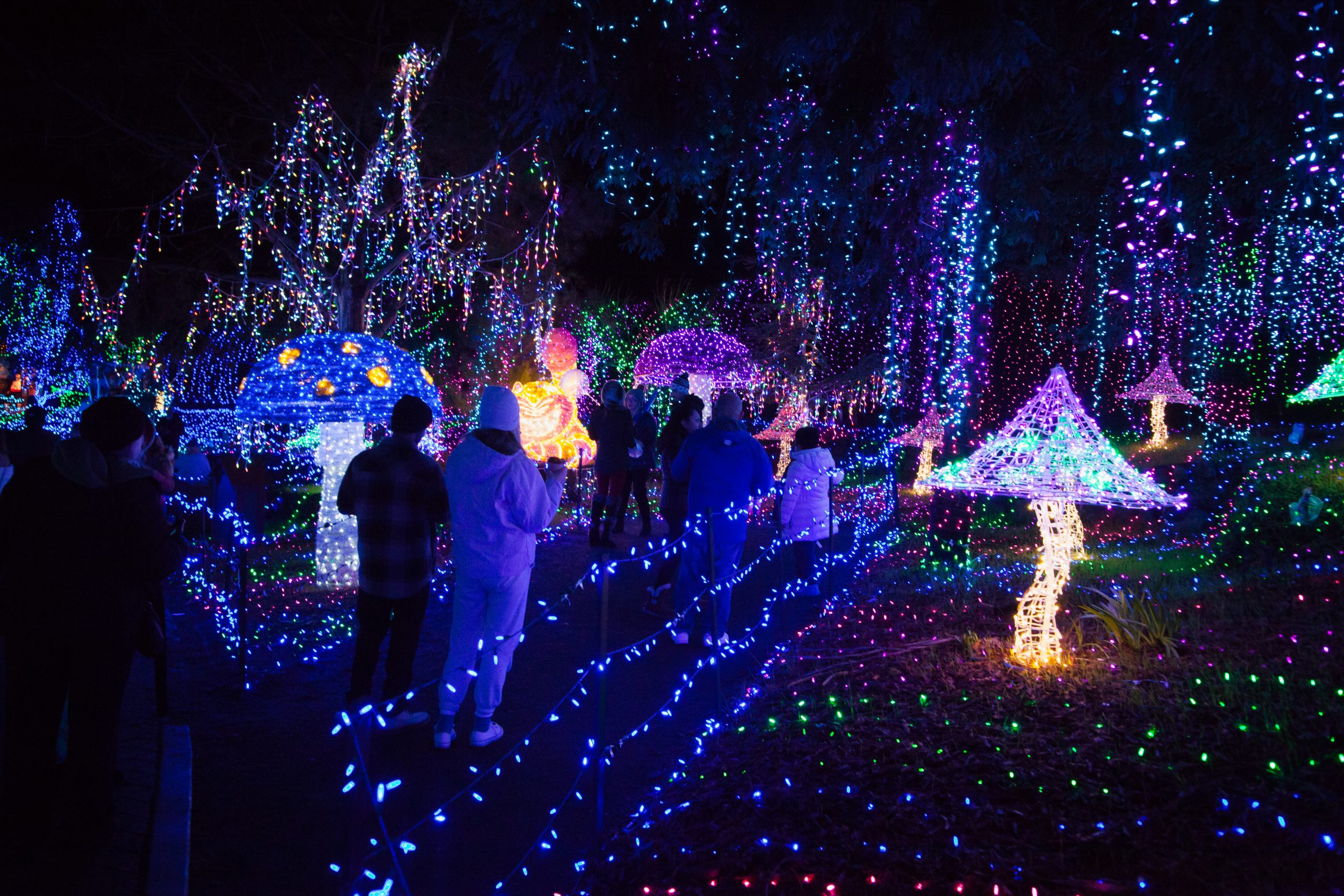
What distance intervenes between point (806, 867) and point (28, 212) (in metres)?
19.3

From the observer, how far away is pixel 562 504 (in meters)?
13.6

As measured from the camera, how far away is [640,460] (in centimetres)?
1039

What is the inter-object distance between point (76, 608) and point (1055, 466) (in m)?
5.03

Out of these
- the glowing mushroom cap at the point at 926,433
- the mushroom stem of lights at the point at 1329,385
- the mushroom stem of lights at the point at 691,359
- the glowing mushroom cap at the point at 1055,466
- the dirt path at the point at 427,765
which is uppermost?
the mushroom stem of lights at the point at 691,359

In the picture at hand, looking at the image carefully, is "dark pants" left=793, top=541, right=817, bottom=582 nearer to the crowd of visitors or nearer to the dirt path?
the dirt path

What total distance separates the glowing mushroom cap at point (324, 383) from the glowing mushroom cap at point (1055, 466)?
5104 millimetres

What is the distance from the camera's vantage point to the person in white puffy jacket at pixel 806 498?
7633mm

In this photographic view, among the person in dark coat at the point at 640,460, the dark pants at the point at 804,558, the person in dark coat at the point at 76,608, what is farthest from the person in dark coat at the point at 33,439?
the dark pants at the point at 804,558

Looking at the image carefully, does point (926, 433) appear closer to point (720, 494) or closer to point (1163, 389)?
point (1163, 389)

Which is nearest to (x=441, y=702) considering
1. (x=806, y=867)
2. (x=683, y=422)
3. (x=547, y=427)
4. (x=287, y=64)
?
(x=806, y=867)

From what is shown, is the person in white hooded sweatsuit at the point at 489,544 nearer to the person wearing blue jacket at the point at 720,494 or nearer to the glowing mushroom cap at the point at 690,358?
the person wearing blue jacket at the point at 720,494

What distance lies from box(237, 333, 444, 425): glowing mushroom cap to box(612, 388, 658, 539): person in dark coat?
3142 millimetres

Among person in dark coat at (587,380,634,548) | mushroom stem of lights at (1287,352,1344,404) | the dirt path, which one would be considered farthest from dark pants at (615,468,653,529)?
mushroom stem of lights at (1287,352,1344,404)

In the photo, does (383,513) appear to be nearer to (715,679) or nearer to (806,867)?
(715,679)
